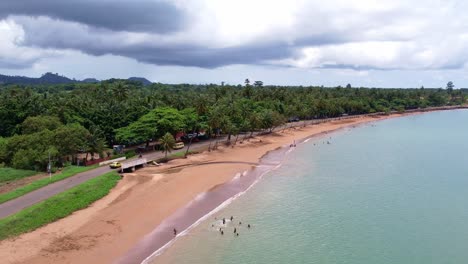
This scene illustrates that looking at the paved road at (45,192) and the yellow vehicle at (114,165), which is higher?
the yellow vehicle at (114,165)

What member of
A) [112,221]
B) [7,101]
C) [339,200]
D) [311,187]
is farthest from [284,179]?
[7,101]

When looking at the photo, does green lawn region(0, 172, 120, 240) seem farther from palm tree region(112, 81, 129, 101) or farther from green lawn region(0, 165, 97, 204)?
palm tree region(112, 81, 129, 101)

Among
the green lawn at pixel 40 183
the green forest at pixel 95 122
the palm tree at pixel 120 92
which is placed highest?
the palm tree at pixel 120 92

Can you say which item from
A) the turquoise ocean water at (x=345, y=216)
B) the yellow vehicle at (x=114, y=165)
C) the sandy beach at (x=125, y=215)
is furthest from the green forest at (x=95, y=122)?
the turquoise ocean water at (x=345, y=216)

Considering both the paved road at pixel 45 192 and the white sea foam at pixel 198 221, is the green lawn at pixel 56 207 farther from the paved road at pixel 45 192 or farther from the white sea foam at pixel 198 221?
the white sea foam at pixel 198 221

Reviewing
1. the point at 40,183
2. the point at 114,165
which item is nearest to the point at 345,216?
the point at 114,165

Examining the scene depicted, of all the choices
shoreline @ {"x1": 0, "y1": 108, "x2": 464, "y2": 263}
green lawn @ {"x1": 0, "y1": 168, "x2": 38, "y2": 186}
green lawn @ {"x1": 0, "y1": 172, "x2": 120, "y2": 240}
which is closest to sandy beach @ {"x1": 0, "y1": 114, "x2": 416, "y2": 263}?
shoreline @ {"x1": 0, "y1": 108, "x2": 464, "y2": 263}
